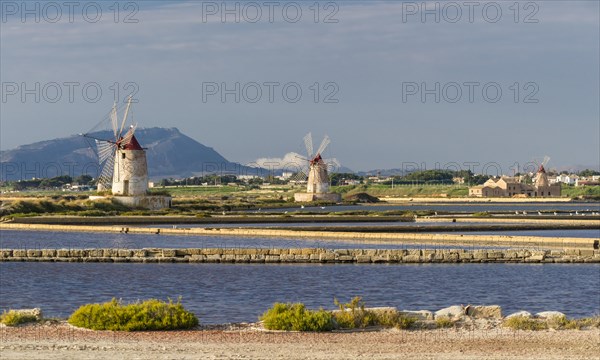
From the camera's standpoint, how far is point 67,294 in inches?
888

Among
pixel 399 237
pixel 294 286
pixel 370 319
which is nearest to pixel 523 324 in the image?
pixel 370 319

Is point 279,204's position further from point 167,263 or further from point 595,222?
point 167,263

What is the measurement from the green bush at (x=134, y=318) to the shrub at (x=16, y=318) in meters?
0.75

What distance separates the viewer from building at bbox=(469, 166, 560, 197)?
13788 centimetres

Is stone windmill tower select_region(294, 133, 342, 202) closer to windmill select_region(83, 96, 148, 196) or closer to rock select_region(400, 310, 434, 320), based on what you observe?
windmill select_region(83, 96, 148, 196)

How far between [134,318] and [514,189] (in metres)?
129

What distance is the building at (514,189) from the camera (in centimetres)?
13788

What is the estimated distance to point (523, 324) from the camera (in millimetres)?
14375

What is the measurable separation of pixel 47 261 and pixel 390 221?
30.8 metres

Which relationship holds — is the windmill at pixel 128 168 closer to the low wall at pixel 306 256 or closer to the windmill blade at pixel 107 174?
the windmill blade at pixel 107 174

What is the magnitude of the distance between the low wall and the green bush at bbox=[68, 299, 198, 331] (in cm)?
1644

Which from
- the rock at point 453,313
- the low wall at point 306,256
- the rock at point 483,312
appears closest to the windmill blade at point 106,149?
the low wall at point 306,256

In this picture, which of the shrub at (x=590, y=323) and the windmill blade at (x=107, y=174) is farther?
the windmill blade at (x=107, y=174)

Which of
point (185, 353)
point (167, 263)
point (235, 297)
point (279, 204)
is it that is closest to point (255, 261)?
point (167, 263)
